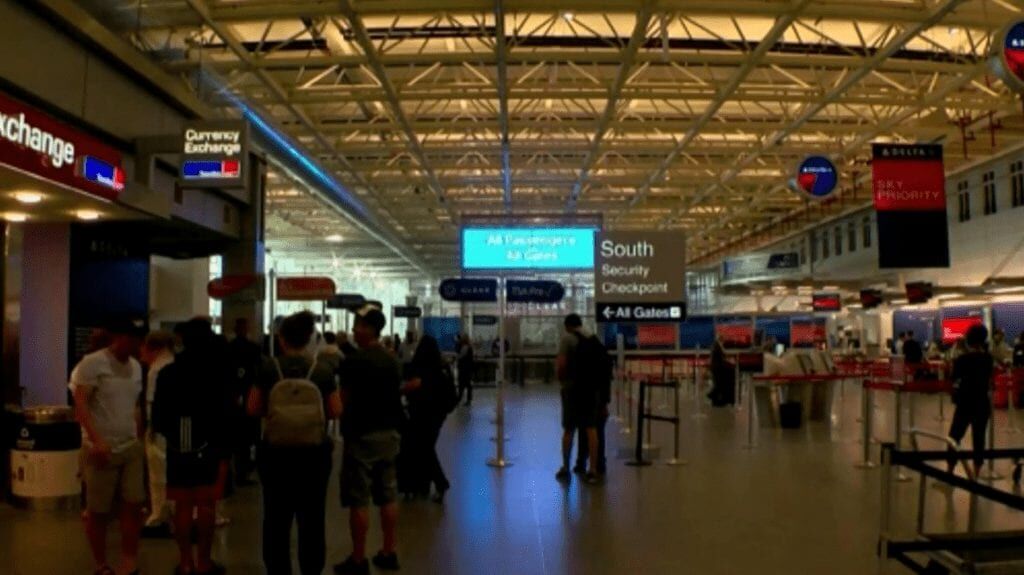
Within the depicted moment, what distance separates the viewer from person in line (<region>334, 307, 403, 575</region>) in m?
4.97

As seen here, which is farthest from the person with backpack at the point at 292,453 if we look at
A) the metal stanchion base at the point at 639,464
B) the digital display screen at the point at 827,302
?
the digital display screen at the point at 827,302

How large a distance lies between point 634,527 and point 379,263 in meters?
34.5

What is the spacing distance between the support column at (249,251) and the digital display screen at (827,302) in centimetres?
1864

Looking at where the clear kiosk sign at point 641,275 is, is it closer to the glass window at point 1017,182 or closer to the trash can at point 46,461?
the trash can at point 46,461

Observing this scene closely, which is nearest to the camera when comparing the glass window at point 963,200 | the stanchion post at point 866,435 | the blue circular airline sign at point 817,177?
the stanchion post at point 866,435

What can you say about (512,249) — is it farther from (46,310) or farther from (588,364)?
(46,310)

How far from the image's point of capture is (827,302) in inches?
1029

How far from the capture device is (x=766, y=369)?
44.1 ft

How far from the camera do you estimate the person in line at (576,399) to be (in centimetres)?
820

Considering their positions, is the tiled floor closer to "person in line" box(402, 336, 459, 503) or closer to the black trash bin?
"person in line" box(402, 336, 459, 503)

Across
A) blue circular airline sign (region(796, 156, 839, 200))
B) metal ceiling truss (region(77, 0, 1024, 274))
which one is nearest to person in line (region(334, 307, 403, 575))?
metal ceiling truss (region(77, 0, 1024, 274))

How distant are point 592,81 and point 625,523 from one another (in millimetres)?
10675

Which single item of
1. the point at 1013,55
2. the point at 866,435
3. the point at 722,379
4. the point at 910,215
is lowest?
the point at 866,435

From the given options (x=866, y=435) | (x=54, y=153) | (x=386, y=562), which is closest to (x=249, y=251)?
(x=54, y=153)
